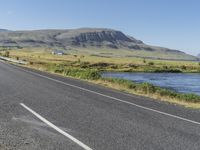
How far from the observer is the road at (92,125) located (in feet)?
26.0

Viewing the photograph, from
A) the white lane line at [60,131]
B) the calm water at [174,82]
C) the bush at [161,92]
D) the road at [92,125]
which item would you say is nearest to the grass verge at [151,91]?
the bush at [161,92]

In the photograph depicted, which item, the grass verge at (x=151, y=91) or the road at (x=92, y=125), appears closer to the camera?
the road at (x=92, y=125)

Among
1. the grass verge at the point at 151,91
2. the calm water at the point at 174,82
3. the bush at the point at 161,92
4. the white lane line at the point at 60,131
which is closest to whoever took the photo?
the white lane line at the point at 60,131

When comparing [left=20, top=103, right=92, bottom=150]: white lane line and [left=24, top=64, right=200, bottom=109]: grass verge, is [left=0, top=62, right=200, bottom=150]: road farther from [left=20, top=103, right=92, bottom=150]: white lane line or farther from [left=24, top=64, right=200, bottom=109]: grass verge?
[left=24, top=64, right=200, bottom=109]: grass verge

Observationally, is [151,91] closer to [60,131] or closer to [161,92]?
[161,92]

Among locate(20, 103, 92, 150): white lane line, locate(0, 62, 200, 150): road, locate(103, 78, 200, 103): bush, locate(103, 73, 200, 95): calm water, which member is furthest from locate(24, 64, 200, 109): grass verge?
locate(103, 73, 200, 95): calm water

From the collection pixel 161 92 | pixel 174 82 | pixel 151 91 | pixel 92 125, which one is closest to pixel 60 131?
pixel 92 125

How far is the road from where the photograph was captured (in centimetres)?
794

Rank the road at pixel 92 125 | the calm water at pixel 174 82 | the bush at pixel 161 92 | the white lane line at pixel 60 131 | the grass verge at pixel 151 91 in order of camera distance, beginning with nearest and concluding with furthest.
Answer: the white lane line at pixel 60 131 < the road at pixel 92 125 < the grass verge at pixel 151 91 < the bush at pixel 161 92 < the calm water at pixel 174 82

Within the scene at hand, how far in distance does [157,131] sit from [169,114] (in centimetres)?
307

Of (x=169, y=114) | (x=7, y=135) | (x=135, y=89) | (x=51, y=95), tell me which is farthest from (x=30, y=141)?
(x=135, y=89)

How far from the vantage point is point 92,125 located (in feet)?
32.4

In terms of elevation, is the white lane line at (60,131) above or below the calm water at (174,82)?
above

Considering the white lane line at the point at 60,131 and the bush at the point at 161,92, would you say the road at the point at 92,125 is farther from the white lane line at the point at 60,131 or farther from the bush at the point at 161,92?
the bush at the point at 161,92
